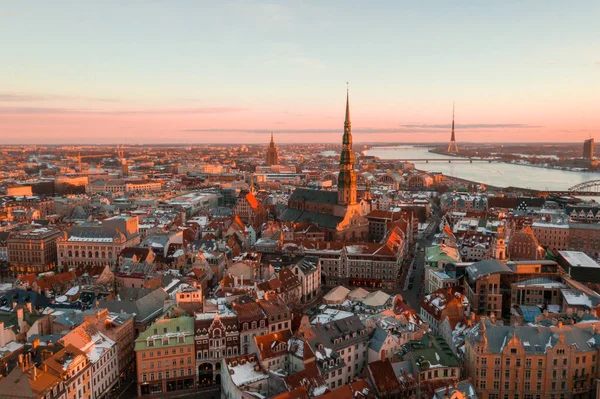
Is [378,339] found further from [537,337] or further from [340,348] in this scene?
[537,337]

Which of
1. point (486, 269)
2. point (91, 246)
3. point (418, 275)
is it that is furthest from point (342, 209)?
point (91, 246)

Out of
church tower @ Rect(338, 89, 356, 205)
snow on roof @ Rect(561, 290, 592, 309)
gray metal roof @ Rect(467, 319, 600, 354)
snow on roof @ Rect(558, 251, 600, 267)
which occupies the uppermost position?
church tower @ Rect(338, 89, 356, 205)

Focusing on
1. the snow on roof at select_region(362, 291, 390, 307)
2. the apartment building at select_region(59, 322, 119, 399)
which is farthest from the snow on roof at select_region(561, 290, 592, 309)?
the apartment building at select_region(59, 322, 119, 399)

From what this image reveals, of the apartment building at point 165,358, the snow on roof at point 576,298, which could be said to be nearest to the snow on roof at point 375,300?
the snow on roof at point 576,298

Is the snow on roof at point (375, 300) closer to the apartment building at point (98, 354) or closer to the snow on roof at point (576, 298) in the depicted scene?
the snow on roof at point (576, 298)

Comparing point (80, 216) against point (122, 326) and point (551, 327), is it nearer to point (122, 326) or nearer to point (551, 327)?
point (122, 326)

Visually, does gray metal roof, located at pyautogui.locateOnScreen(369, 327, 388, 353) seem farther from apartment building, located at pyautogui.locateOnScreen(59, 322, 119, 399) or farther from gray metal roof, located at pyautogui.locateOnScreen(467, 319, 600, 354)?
apartment building, located at pyautogui.locateOnScreen(59, 322, 119, 399)

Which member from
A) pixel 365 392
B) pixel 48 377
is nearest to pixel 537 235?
pixel 365 392
